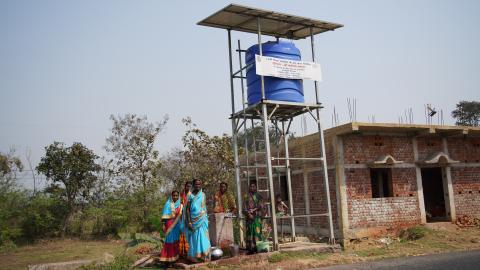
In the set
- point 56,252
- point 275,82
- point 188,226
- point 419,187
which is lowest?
point 56,252

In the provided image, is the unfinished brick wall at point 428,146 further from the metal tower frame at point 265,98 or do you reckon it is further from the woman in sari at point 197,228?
the woman in sari at point 197,228

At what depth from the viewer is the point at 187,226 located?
886cm

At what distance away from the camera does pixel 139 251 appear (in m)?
11.5

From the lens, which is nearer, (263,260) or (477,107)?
(263,260)

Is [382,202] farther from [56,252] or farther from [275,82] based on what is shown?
[56,252]

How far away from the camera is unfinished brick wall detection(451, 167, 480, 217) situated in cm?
1323

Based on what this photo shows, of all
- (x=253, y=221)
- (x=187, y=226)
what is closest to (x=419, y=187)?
(x=253, y=221)

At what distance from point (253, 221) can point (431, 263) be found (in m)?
3.76

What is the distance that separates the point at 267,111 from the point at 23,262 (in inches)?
339

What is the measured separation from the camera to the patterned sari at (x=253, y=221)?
9.34 meters

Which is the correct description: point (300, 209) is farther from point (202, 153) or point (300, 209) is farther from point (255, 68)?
point (202, 153)

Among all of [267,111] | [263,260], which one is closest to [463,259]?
[263,260]

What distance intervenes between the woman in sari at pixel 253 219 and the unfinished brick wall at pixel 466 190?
7.36 metres

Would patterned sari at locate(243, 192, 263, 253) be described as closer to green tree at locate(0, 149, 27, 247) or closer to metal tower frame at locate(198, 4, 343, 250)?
metal tower frame at locate(198, 4, 343, 250)
